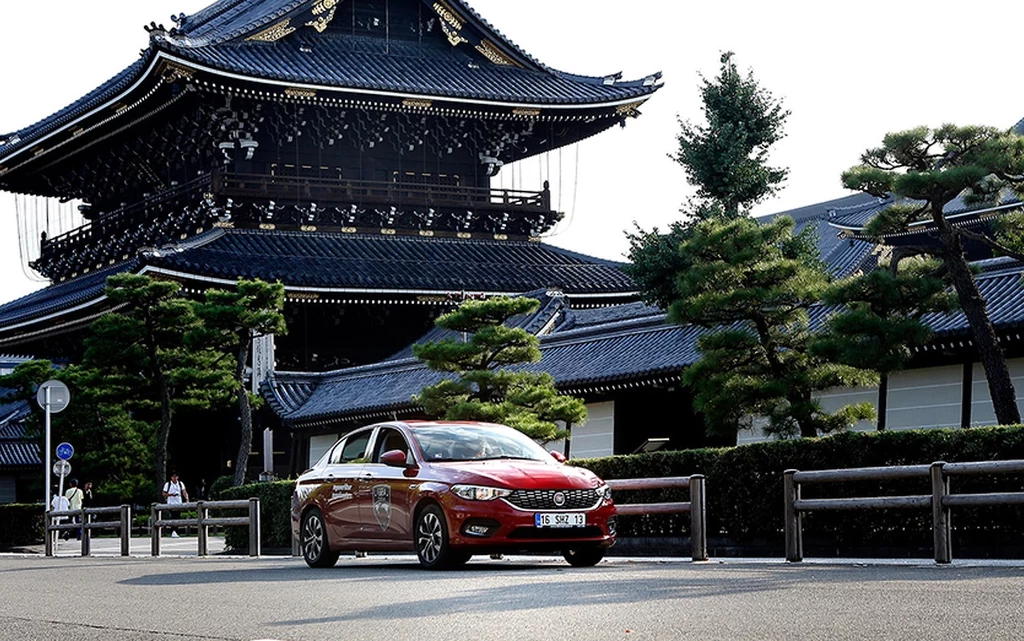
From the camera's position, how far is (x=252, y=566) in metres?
19.5

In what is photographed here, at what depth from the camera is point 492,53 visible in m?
48.3

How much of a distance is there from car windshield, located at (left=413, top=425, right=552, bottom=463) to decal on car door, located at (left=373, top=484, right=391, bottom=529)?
0.57m

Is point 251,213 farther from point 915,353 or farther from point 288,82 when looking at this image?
point 915,353

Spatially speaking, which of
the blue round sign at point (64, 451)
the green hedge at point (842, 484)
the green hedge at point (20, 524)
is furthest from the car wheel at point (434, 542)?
the blue round sign at point (64, 451)

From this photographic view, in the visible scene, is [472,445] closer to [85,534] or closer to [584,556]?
[584,556]

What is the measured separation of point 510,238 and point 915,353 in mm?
21435

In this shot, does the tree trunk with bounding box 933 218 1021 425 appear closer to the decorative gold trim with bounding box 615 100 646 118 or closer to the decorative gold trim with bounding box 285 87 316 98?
the decorative gold trim with bounding box 285 87 316 98

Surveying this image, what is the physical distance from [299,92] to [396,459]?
90.6 feet

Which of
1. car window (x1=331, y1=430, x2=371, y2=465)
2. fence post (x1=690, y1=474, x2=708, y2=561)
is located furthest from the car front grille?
car window (x1=331, y1=430, x2=371, y2=465)

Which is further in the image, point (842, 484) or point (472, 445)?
point (842, 484)

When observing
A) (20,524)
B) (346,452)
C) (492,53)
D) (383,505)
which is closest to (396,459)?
(383,505)

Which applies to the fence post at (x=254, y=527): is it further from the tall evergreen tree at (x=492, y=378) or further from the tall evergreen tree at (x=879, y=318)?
the tall evergreen tree at (x=879, y=318)

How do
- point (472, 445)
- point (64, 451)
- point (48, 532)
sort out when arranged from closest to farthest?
point (472, 445) → point (48, 532) → point (64, 451)

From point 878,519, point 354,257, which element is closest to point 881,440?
point 878,519
